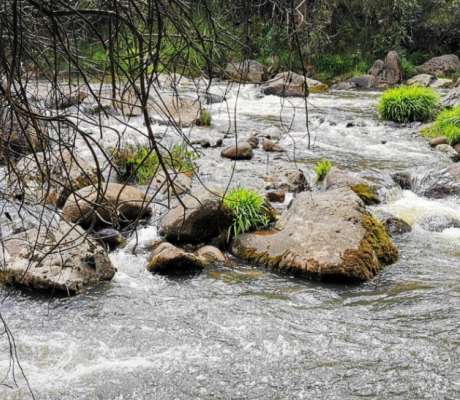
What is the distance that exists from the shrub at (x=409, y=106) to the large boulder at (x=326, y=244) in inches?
261

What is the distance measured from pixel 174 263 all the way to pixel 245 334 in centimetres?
142

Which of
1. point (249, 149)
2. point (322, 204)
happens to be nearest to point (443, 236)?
point (322, 204)

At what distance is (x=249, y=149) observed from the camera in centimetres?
948

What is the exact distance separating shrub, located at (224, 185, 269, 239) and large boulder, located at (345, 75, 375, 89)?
517 inches

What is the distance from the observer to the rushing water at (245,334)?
3.61m

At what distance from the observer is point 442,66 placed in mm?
20547

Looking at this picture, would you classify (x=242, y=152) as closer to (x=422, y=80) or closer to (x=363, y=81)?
(x=363, y=81)

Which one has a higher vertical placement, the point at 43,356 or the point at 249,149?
the point at 249,149

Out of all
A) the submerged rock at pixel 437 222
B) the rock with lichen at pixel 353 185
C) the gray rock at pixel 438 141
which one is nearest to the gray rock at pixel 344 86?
the gray rock at pixel 438 141

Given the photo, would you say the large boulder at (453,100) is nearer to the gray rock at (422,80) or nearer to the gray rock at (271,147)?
the gray rock at (271,147)

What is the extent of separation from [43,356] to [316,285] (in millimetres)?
2537

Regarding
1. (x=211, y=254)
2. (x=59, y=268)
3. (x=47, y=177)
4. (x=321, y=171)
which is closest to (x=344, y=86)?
(x=321, y=171)

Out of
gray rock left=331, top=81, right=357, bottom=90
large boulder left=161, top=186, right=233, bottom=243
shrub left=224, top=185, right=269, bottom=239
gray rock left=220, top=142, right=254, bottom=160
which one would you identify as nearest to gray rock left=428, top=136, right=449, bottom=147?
gray rock left=220, top=142, right=254, bottom=160

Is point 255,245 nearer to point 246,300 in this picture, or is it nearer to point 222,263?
point 222,263
